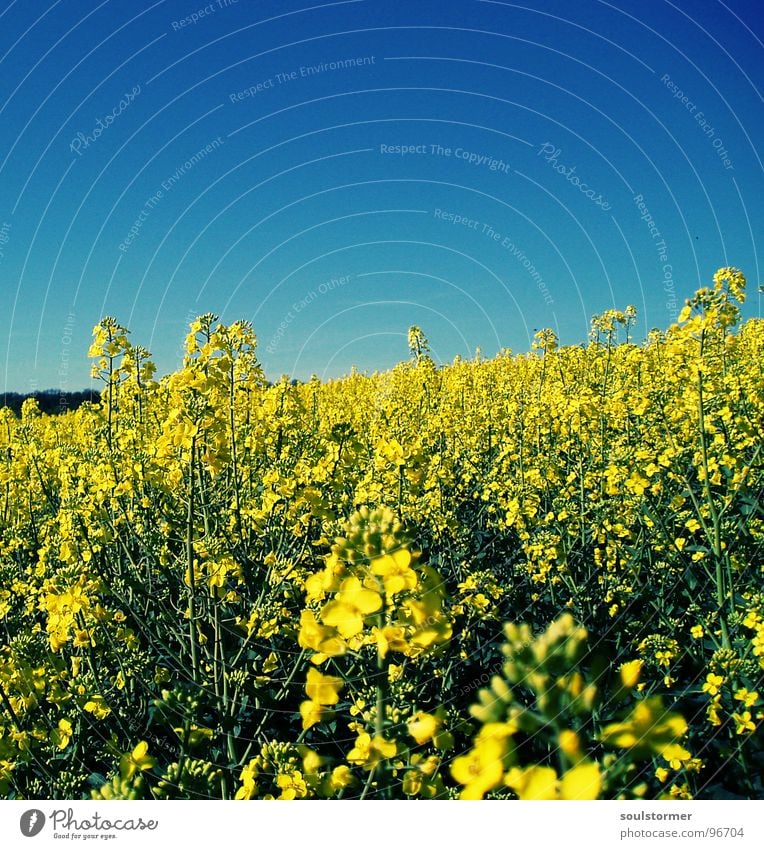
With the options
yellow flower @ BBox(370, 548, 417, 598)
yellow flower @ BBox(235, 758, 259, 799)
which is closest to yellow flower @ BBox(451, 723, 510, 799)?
yellow flower @ BBox(370, 548, 417, 598)

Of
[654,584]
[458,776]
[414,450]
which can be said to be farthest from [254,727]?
[654,584]

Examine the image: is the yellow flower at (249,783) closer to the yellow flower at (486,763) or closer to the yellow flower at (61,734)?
the yellow flower at (61,734)

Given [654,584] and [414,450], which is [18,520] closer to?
[414,450]

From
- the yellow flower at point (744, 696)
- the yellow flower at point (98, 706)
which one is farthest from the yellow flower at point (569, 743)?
the yellow flower at point (744, 696)

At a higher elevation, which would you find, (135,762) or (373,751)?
(373,751)

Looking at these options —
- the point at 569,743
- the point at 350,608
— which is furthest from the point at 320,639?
the point at 569,743

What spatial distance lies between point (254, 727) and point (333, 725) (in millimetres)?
437

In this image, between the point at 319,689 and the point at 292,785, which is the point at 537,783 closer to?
the point at 319,689

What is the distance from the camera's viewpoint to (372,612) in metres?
1.53

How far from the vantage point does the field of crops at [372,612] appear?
159 cm

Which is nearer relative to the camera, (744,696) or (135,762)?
(135,762)

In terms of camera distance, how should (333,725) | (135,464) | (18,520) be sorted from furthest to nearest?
(18,520) → (135,464) → (333,725)

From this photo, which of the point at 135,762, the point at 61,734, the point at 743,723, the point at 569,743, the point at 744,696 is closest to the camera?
the point at 569,743

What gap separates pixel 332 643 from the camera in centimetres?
158
